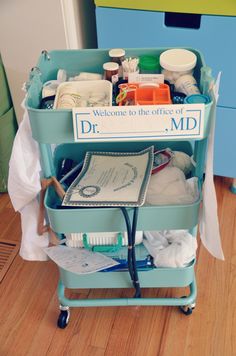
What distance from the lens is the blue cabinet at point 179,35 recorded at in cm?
119

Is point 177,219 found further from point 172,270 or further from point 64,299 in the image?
point 64,299

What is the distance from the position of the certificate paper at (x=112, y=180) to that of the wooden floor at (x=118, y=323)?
400 mm

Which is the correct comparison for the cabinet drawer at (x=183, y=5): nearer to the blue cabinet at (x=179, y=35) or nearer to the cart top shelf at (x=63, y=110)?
the blue cabinet at (x=179, y=35)

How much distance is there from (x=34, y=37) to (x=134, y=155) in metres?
0.49

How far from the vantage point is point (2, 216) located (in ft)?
4.99

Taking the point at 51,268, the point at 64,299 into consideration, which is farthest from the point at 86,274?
the point at 51,268

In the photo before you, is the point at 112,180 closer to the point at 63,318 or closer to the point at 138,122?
the point at 138,122

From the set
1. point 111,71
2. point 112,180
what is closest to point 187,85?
point 111,71

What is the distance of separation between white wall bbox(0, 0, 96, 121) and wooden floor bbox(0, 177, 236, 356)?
635mm

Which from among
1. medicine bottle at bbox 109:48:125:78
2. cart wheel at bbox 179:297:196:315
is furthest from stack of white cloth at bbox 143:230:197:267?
medicine bottle at bbox 109:48:125:78

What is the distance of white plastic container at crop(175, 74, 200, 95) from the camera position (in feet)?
2.93

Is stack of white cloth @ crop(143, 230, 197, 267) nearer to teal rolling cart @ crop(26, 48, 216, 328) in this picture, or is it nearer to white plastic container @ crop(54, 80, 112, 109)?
teal rolling cart @ crop(26, 48, 216, 328)

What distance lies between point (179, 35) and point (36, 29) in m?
0.40

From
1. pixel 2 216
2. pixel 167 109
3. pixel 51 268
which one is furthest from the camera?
pixel 2 216
